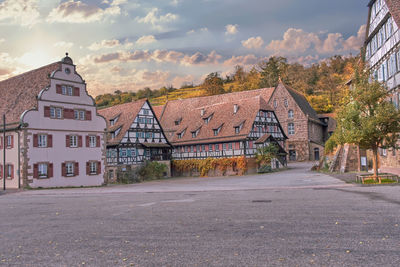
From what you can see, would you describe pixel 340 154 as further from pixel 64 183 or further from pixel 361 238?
pixel 361 238

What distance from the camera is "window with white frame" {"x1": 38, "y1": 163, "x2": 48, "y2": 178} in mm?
32812

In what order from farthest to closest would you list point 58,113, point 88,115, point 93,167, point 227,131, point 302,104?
point 302,104
point 227,131
point 88,115
point 93,167
point 58,113

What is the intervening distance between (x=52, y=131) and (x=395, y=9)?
29.2 meters

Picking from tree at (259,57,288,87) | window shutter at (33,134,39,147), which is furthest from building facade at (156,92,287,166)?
tree at (259,57,288,87)

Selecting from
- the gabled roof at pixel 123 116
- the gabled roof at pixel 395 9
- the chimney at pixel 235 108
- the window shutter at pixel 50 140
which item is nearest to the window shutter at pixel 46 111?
the window shutter at pixel 50 140

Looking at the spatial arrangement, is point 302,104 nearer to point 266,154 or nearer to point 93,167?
point 266,154

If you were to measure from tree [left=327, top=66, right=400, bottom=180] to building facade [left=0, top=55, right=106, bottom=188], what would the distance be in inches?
911

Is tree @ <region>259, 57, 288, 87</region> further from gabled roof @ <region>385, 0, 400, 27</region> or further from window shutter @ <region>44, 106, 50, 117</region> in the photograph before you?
window shutter @ <region>44, 106, 50, 117</region>

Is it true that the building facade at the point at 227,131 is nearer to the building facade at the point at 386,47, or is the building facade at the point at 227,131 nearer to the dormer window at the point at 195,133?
the dormer window at the point at 195,133

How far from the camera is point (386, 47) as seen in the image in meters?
30.3

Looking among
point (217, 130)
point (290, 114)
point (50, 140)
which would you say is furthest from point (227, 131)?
point (50, 140)

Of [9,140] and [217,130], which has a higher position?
[217,130]

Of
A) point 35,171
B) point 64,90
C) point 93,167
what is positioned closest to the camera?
point 35,171

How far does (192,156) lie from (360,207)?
37280 mm
